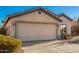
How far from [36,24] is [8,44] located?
1.67 m

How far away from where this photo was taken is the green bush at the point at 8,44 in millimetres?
8289

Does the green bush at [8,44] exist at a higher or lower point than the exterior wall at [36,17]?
lower

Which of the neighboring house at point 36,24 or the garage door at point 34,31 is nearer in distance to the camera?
the neighboring house at point 36,24

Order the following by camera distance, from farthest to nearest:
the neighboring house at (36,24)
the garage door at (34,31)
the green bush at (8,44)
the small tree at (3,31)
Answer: the garage door at (34,31), the neighboring house at (36,24), the small tree at (3,31), the green bush at (8,44)

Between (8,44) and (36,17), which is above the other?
(36,17)

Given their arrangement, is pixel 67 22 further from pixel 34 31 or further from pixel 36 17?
pixel 34 31

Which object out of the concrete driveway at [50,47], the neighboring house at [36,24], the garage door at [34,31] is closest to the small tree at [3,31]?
the neighboring house at [36,24]

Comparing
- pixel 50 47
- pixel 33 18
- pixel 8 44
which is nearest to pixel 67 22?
pixel 50 47

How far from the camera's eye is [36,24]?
9.02m

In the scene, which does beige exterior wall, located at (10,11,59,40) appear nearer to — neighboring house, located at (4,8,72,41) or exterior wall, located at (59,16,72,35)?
neighboring house, located at (4,8,72,41)

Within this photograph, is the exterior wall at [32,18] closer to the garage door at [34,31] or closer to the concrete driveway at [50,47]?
the garage door at [34,31]
